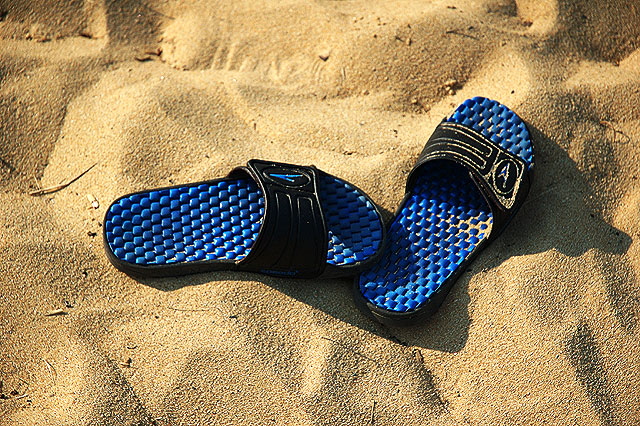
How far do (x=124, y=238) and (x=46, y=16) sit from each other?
102 cm

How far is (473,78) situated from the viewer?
2.53 m

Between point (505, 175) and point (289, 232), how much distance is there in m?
0.71

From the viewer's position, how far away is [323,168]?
91.0 inches

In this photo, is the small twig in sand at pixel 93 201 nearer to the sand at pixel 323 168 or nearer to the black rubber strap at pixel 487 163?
the sand at pixel 323 168

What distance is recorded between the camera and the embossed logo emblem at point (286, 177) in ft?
6.97

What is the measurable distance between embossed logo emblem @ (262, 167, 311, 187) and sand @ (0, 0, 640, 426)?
180 millimetres

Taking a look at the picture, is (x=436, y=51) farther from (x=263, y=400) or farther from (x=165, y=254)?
(x=263, y=400)

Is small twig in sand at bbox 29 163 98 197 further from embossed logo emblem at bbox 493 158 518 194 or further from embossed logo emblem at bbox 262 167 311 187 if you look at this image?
embossed logo emblem at bbox 493 158 518 194

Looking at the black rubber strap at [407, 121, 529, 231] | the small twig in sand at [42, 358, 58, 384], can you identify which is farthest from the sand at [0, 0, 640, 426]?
the black rubber strap at [407, 121, 529, 231]

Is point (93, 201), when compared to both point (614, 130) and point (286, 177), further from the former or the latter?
point (614, 130)

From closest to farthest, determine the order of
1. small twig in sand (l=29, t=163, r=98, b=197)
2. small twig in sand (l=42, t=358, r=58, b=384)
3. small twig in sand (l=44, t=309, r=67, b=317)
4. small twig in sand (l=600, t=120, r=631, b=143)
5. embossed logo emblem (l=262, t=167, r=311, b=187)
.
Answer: small twig in sand (l=42, t=358, r=58, b=384) < small twig in sand (l=44, t=309, r=67, b=317) < embossed logo emblem (l=262, t=167, r=311, b=187) < small twig in sand (l=29, t=163, r=98, b=197) < small twig in sand (l=600, t=120, r=631, b=143)

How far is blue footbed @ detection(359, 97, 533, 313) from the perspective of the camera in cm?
214

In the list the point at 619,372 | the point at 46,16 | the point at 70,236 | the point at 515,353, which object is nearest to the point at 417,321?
the point at 515,353

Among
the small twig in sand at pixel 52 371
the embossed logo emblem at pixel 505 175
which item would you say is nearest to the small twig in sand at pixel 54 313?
the small twig in sand at pixel 52 371
